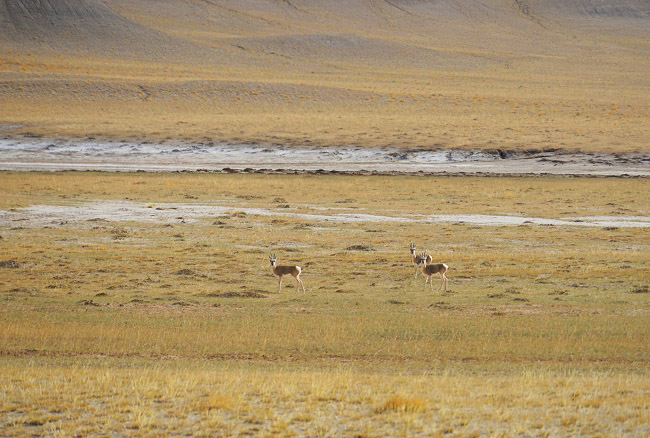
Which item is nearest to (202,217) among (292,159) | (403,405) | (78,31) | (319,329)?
(319,329)

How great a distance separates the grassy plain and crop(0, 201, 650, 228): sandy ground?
34 centimetres

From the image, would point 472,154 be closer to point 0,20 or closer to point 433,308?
point 433,308

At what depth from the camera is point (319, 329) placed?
50.4 ft

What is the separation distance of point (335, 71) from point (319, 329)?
89288 millimetres

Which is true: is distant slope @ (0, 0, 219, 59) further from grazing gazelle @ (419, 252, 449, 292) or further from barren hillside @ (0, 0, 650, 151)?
grazing gazelle @ (419, 252, 449, 292)

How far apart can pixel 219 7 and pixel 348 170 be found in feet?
336

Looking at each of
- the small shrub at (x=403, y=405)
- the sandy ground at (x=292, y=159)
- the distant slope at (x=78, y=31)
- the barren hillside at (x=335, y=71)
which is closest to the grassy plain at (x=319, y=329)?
the small shrub at (x=403, y=405)

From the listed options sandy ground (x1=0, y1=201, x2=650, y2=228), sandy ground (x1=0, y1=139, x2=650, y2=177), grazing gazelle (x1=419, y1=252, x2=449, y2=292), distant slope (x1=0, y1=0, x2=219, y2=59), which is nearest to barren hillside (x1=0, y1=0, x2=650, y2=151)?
distant slope (x1=0, y1=0, x2=219, y2=59)

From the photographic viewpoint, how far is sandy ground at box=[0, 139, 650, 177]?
5062 cm

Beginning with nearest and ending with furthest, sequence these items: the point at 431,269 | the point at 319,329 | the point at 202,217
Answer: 1. the point at 319,329
2. the point at 431,269
3. the point at 202,217

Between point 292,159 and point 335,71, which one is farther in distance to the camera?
point 335,71

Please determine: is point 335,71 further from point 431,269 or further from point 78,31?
point 431,269

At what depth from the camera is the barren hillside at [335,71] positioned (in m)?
63.6

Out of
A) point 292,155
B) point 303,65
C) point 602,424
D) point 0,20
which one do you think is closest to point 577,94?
point 303,65
